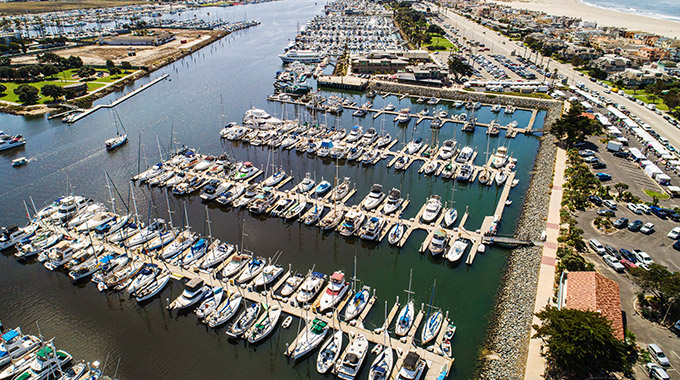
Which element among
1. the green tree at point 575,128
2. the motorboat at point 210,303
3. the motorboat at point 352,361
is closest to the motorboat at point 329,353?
the motorboat at point 352,361

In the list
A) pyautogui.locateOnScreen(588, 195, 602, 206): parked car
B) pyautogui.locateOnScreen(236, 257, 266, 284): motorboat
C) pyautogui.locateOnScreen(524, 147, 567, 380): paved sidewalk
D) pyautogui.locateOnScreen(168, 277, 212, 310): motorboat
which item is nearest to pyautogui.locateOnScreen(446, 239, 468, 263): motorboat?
pyautogui.locateOnScreen(524, 147, 567, 380): paved sidewalk

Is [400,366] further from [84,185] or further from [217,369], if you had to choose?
[84,185]

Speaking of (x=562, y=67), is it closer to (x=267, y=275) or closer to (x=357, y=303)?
(x=357, y=303)

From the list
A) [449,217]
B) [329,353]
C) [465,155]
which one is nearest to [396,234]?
[449,217]

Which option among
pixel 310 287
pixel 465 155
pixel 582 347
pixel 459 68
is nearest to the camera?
pixel 582 347

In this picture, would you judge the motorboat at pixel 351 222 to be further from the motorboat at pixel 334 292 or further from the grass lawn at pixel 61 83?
the grass lawn at pixel 61 83

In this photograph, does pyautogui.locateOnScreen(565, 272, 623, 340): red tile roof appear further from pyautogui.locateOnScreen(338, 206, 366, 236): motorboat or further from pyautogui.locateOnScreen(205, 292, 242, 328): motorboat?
pyautogui.locateOnScreen(205, 292, 242, 328): motorboat
